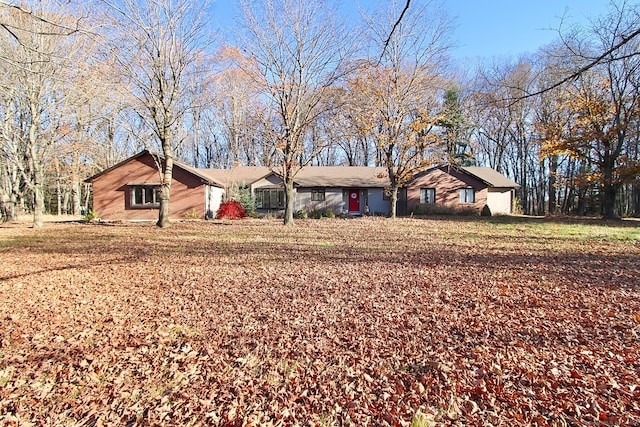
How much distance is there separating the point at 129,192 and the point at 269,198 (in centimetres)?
995

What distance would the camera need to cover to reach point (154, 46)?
1447cm

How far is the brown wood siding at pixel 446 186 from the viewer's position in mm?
27109

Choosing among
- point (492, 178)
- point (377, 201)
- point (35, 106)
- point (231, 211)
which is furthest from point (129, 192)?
point (492, 178)

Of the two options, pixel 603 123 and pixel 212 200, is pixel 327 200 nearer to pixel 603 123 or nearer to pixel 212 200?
pixel 212 200

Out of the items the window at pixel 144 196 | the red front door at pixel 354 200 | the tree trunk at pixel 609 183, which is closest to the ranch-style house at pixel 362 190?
the red front door at pixel 354 200

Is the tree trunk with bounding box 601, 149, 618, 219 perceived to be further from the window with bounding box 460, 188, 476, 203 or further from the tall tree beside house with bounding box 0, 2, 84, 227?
the tall tree beside house with bounding box 0, 2, 84, 227

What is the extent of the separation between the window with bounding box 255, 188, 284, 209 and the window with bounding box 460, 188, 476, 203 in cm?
1485

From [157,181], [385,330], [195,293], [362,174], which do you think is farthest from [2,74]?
[362,174]

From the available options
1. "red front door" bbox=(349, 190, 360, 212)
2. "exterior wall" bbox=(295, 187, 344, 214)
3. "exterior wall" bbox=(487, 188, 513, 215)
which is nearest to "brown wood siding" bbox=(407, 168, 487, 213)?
"exterior wall" bbox=(487, 188, 513, 215)

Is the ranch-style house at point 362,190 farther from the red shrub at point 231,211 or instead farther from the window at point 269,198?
the red shrub at point 231,211

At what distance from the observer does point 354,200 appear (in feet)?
91.1

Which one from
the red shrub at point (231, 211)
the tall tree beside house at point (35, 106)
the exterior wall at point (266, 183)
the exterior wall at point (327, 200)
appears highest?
the tall tree beside house at point (35, 106)

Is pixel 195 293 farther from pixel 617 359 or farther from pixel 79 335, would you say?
pixel 617 359

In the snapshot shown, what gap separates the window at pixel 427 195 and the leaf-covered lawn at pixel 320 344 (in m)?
19.5
